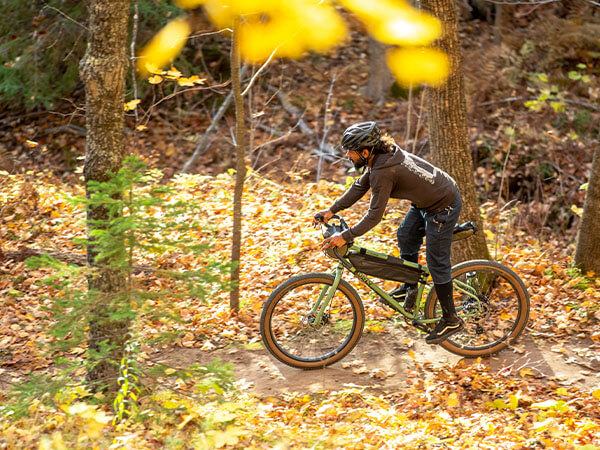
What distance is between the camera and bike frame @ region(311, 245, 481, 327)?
17.9 feet

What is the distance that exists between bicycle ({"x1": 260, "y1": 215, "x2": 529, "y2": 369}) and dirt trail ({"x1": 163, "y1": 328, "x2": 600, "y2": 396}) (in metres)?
0.13

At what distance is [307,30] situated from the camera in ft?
39.9

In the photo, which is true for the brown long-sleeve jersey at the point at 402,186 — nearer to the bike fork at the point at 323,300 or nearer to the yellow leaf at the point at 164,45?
the bike fork at the point at 323,300

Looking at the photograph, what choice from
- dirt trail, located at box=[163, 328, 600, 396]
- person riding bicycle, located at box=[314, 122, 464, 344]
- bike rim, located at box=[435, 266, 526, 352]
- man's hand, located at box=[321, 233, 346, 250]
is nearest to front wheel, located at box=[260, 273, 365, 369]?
dirt trail, located at box=[163, 328, 600, 396]

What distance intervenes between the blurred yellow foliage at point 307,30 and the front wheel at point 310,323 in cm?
252

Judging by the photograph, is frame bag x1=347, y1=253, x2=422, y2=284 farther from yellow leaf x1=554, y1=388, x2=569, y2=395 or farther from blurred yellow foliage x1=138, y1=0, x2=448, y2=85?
blurred yellow foliage x1=138, y1=0, x2=448, y2=85

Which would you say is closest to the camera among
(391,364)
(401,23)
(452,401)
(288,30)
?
(452,401)

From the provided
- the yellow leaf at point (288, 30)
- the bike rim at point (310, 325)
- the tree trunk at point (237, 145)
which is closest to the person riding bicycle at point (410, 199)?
the bike rim at point (310, 325)

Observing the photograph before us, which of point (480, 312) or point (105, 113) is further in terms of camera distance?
point (480, 312)

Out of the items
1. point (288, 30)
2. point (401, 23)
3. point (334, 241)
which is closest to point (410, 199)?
point (334, 241)

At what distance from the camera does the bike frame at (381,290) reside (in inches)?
215

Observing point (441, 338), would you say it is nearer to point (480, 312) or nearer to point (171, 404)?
point (480, 312)

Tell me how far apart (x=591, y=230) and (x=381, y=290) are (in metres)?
2.98

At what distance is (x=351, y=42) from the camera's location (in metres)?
16.5
